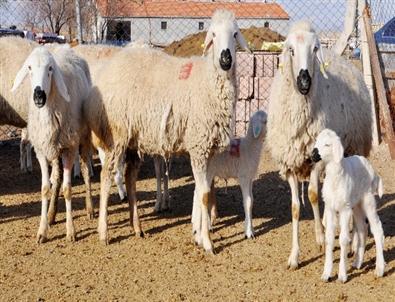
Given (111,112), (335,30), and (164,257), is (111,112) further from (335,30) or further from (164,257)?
(335,30)

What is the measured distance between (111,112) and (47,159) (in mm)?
920

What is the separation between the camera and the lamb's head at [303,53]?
6.11m

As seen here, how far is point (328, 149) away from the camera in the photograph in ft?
18.7

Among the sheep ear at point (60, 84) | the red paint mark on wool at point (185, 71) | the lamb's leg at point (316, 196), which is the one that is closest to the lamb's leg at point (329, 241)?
the lamb's leg at point (316, 196)

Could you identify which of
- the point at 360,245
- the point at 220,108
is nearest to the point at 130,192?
the point at 220,108

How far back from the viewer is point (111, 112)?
287 inches

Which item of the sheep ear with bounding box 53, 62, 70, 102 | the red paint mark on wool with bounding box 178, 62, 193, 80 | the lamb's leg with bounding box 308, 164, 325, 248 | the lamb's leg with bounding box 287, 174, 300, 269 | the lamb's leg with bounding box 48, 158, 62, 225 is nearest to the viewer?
the lamb's leg with bounding box 287, 174, 300, 269

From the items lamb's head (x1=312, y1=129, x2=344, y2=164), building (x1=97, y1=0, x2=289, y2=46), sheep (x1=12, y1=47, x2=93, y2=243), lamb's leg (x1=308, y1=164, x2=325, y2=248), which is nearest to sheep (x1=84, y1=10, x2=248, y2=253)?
sheep (x1=12, y1=47, x2=93, y2=243)

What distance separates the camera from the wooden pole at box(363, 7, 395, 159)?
11359mm

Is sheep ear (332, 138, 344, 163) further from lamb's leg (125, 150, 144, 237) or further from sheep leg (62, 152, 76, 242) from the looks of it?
sheep leg (62, 152, 76, 242)

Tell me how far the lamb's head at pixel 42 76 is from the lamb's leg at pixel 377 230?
3.45 m

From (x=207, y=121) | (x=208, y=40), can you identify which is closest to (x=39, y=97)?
(x=207, y=121)

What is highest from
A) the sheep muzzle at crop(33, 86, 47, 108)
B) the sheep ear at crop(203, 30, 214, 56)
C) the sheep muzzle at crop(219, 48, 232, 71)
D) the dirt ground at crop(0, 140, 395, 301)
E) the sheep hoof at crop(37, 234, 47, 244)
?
the sheep ear at crop(203, 30, 214, 56)

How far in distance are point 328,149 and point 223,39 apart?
176 centimetres
